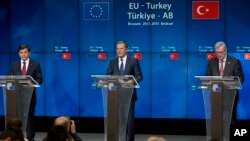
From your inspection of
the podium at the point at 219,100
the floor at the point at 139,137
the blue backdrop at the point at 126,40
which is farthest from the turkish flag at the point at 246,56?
the podium at the point at 219,100

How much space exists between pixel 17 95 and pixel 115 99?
1.39 meters

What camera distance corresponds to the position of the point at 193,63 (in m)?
11.1

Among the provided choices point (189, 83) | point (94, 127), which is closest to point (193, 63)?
point (189, 83)

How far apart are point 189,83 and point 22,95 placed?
3.51m

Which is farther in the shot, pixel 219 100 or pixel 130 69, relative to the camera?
pixel 130 69

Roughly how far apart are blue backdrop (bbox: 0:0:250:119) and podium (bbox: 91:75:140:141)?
2973 mm

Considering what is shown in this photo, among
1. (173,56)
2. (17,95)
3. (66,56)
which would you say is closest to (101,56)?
(66,56)

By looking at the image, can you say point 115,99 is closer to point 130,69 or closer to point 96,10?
point 130,69

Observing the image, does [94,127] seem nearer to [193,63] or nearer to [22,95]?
[193,63]

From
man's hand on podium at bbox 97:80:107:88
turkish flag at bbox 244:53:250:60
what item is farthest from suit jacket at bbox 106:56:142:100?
turkish flag at bbox 244:53:250:60

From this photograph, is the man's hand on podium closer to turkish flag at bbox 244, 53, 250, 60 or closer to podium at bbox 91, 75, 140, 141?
podium at bbox 91, 75, 140, 141

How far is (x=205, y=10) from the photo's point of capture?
10977 millimetres

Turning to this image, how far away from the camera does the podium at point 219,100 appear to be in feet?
24.9

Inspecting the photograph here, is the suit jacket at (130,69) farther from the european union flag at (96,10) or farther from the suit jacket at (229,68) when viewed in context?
the european union flag at (96,10)
